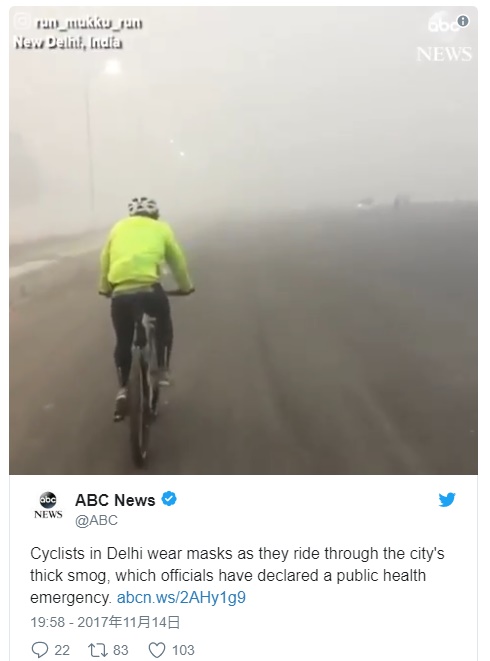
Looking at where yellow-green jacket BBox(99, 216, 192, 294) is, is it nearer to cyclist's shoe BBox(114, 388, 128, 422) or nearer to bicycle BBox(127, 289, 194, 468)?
bicycle BBox(127, 289, 194, 468)

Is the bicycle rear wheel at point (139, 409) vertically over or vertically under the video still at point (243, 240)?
under

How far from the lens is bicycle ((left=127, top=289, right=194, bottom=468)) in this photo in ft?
4.99

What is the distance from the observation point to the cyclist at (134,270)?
1527 millimetres

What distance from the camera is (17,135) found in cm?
152

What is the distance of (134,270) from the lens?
1.53 metres

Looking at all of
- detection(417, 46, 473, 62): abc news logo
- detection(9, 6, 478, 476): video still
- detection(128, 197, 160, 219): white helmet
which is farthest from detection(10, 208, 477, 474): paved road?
detection(417, 46, 473, 62): abc news logo

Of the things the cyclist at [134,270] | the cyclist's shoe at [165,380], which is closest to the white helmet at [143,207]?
the cyclist at [134,270]
